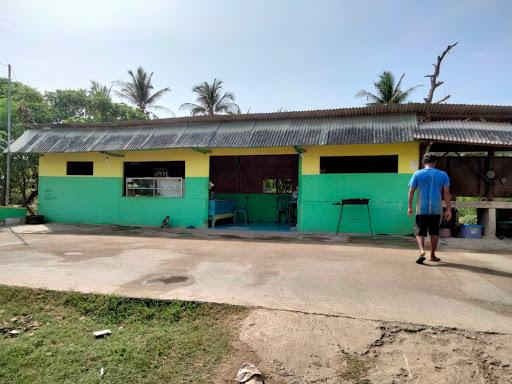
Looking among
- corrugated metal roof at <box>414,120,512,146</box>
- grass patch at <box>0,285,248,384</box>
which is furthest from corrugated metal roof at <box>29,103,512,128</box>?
grass patch at <box>0,285,248,384</box>

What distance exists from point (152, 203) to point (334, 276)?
846cm

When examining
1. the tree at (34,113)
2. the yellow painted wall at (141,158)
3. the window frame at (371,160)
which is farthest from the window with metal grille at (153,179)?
the tree at (34,113)

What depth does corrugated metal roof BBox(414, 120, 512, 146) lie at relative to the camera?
311 inches

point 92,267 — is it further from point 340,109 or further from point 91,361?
point 340,109

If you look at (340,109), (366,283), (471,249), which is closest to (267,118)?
(340,109)

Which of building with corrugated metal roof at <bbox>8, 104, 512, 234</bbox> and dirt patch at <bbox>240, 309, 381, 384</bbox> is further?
building with corrugated metal roof at <bbox>8, 104, 512, 234</bbox>

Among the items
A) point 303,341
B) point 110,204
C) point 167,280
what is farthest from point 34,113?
point 303,341

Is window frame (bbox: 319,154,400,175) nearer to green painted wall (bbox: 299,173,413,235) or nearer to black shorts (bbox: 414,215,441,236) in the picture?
green painted wall (bbox: 299,173,413,235)

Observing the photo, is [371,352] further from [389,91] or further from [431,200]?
[389,91]

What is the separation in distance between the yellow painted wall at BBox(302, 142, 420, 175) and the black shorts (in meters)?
4.11

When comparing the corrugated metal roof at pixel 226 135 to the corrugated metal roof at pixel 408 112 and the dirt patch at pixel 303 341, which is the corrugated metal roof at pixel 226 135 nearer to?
the corrugated metal roof at pixel 408 112

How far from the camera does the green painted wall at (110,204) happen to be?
36.2 feet

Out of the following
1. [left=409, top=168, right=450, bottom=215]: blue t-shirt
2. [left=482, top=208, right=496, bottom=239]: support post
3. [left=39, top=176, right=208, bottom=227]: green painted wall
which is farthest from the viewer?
[left=39, top=176, right=208, bottom=227]: green painted wall

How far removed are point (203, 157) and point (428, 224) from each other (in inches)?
293
